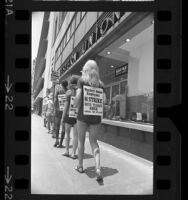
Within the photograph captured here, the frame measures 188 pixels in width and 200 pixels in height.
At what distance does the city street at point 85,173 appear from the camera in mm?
1586

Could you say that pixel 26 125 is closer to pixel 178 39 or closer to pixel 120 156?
pixel 178 39

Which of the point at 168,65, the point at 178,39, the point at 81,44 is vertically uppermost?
the point at 81,44

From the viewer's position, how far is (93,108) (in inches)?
77.2

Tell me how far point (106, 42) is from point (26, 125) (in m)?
2.52

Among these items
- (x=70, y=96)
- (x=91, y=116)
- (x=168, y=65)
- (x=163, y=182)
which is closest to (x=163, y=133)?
(x=163, y=182)

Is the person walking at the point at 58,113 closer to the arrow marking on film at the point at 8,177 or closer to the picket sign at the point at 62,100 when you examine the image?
the picket sign at the point at 62,100

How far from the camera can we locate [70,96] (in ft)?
8.12

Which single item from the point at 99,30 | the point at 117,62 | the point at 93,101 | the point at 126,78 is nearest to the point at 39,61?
the point at 93,101

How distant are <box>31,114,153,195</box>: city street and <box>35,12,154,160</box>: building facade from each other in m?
0.42

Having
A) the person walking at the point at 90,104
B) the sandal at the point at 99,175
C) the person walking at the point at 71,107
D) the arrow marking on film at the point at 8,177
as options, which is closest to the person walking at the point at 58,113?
the person walking at the point at 71,107

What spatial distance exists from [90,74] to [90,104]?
32 cm

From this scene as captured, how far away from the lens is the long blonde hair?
6.64 ft

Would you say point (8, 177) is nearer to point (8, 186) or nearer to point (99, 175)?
point (8, 186)

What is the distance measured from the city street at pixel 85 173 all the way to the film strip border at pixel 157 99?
5.1 inches
